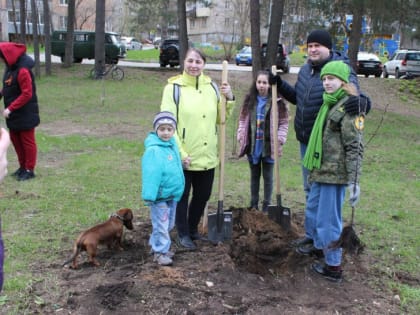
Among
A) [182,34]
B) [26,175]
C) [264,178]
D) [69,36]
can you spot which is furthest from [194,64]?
[69,36]

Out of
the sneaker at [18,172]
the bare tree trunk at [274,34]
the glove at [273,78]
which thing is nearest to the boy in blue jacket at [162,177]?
the glove at [273,78]

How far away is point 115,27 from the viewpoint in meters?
73.9

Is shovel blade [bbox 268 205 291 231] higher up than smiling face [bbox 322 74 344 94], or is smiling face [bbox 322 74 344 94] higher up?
smiling face [bbox 322 74 344 94]

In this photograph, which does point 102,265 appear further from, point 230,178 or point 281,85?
point 230,178

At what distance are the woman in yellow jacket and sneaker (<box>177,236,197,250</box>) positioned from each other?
14.1 inches

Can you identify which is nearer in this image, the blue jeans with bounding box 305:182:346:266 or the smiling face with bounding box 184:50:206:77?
the blue jeans with bounding box 305:182:346:266

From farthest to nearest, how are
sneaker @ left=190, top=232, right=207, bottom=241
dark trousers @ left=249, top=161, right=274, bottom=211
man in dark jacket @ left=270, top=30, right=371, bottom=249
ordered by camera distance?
1. dark trousers @ left=249, top=161, right=274, bottom=211
2. sneaker @ left=190, top=232, right=207, bottom=241
3. man in dark jacket @ left=270, top=30, right=371, bottom=249

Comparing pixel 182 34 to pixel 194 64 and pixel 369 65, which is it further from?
pixel 194 64

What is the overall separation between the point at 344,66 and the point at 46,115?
1109 centimetres

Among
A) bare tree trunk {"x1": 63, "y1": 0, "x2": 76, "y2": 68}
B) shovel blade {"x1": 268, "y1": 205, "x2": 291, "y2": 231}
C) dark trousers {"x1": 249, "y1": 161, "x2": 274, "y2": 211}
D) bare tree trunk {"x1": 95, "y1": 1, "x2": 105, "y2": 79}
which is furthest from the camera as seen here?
bare tree trunk {"x1": 63, "y1": 0, "x2": 76, "y2": 68}

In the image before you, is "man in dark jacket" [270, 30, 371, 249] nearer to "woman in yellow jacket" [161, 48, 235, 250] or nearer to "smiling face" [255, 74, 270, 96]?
"smiling face" [255, 74, 270, 96]

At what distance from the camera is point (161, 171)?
395 cm

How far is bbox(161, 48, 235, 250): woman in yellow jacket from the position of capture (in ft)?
14.0

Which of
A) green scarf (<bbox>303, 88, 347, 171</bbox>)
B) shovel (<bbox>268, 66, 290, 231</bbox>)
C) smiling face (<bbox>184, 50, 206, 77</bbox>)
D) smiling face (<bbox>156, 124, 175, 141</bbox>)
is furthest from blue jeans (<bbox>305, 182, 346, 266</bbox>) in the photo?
smiling face (<bbox>184, 50, 206, 77</bbox>)
